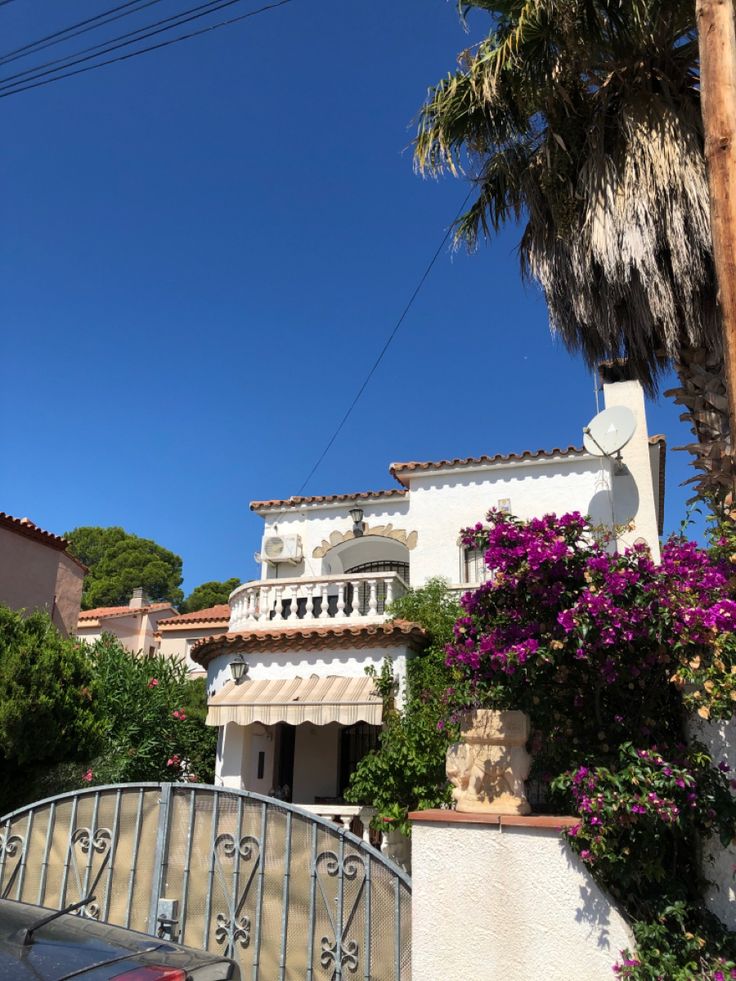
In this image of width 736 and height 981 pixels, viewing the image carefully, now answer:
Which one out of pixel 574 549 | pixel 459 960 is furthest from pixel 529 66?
pixel 459 960

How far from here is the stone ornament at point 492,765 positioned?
600cm

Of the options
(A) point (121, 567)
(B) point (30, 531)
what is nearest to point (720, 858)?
(B) point (30, 531)

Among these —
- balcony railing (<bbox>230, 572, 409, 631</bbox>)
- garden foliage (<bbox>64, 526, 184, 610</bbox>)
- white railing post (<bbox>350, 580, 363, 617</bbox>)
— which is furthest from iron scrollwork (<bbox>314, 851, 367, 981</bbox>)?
garden foliage (<bbox>64, 526, 184, 610</bbox>)

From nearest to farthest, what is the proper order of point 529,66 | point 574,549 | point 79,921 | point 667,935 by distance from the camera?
point 79,921, point 667,935, point 574,549, point 529,66

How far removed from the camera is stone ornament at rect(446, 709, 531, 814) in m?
6.00

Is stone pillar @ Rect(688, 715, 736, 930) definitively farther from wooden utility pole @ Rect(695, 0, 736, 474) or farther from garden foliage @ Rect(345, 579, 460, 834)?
garden foliage @ Rect(345, 579, 460, 834)

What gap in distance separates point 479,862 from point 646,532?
13265 mm

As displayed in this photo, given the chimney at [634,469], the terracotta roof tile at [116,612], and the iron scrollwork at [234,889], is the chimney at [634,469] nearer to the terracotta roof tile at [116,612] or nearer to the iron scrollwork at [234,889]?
the iron scrollwork at [234,889]

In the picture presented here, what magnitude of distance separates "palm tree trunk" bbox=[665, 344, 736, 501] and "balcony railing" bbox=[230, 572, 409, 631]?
27.6 feet

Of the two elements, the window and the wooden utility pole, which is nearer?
the wooden utility pole

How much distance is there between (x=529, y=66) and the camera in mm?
10164

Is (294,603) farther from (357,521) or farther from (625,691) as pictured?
(625,691)

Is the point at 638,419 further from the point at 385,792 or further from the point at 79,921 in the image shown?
the point at 79,921

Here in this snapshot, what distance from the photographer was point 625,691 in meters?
6.35
